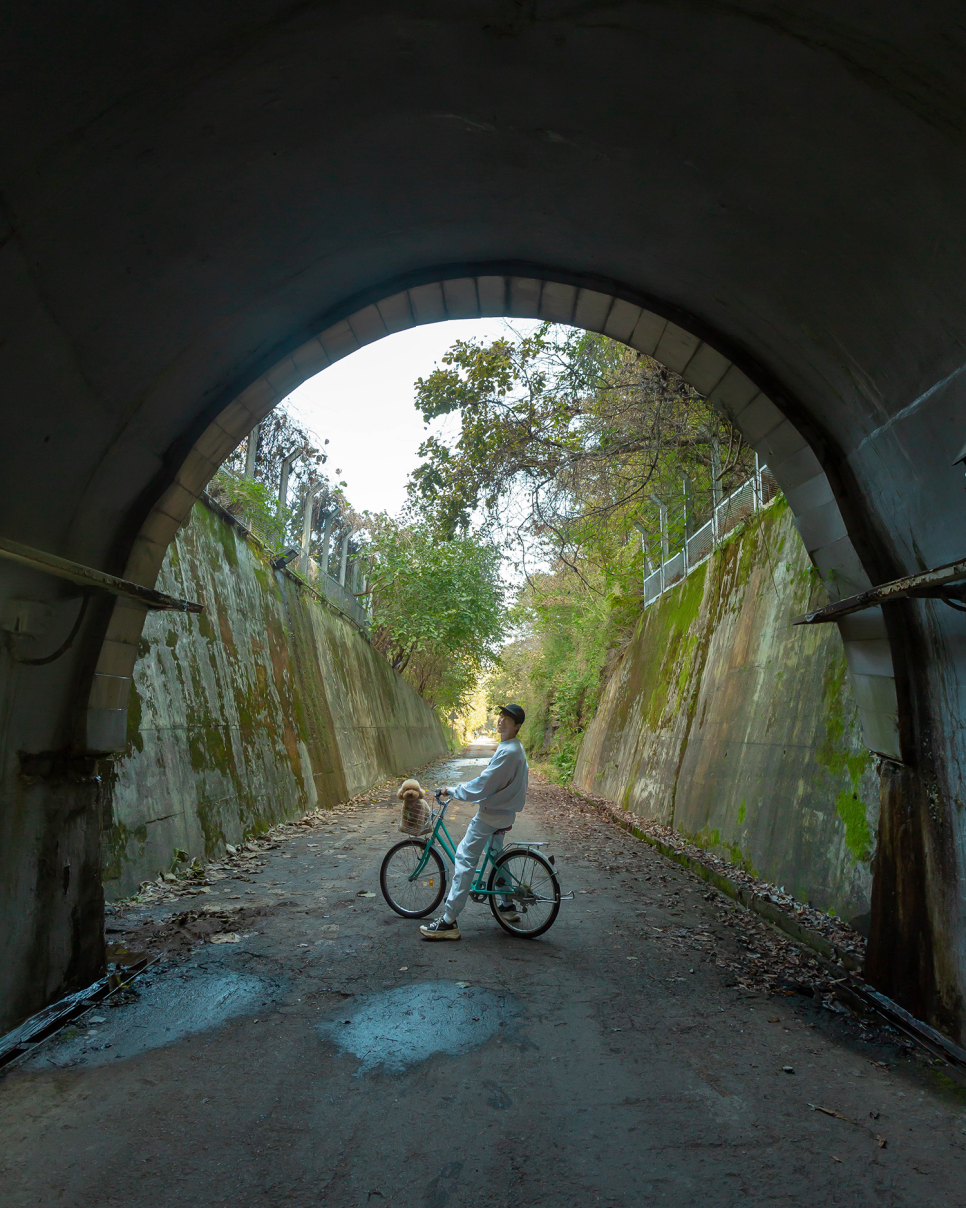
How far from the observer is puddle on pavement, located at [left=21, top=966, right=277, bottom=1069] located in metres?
3.62

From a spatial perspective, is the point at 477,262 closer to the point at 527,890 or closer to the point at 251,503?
the point at 527,890

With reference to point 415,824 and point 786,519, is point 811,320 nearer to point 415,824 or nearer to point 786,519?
point 415,824

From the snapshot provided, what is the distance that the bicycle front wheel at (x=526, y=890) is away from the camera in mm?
5738

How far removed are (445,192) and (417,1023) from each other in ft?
15.0

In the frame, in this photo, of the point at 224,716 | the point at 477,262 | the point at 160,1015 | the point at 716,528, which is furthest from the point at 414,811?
the point at 716,528

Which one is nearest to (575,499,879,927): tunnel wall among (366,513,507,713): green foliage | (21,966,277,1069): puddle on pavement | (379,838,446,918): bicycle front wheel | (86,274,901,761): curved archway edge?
(86,274,901,761): curved archway edge

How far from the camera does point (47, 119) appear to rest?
2639 millimetres

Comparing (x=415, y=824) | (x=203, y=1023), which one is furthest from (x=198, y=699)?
(x=203, y=1023)

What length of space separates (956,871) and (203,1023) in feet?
13.4

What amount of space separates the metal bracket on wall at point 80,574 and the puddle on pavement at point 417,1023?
9.17ft

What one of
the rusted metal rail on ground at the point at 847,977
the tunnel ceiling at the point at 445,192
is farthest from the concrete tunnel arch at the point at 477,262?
the rusted metal rail on ground at the point at 847,977

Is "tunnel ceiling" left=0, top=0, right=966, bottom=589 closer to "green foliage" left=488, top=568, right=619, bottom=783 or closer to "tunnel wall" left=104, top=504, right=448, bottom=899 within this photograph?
"tunnel wall" left=104, top=504, right=448, bottom=899

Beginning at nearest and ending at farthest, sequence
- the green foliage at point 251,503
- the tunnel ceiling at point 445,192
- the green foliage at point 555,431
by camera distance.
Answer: the tunnel ceiling at point 445,192, the green foliage at point 555,431, the green foliage at point 251,503

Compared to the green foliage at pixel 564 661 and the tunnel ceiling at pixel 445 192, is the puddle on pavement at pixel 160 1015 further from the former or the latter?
the green foliage at pixel 564 661
